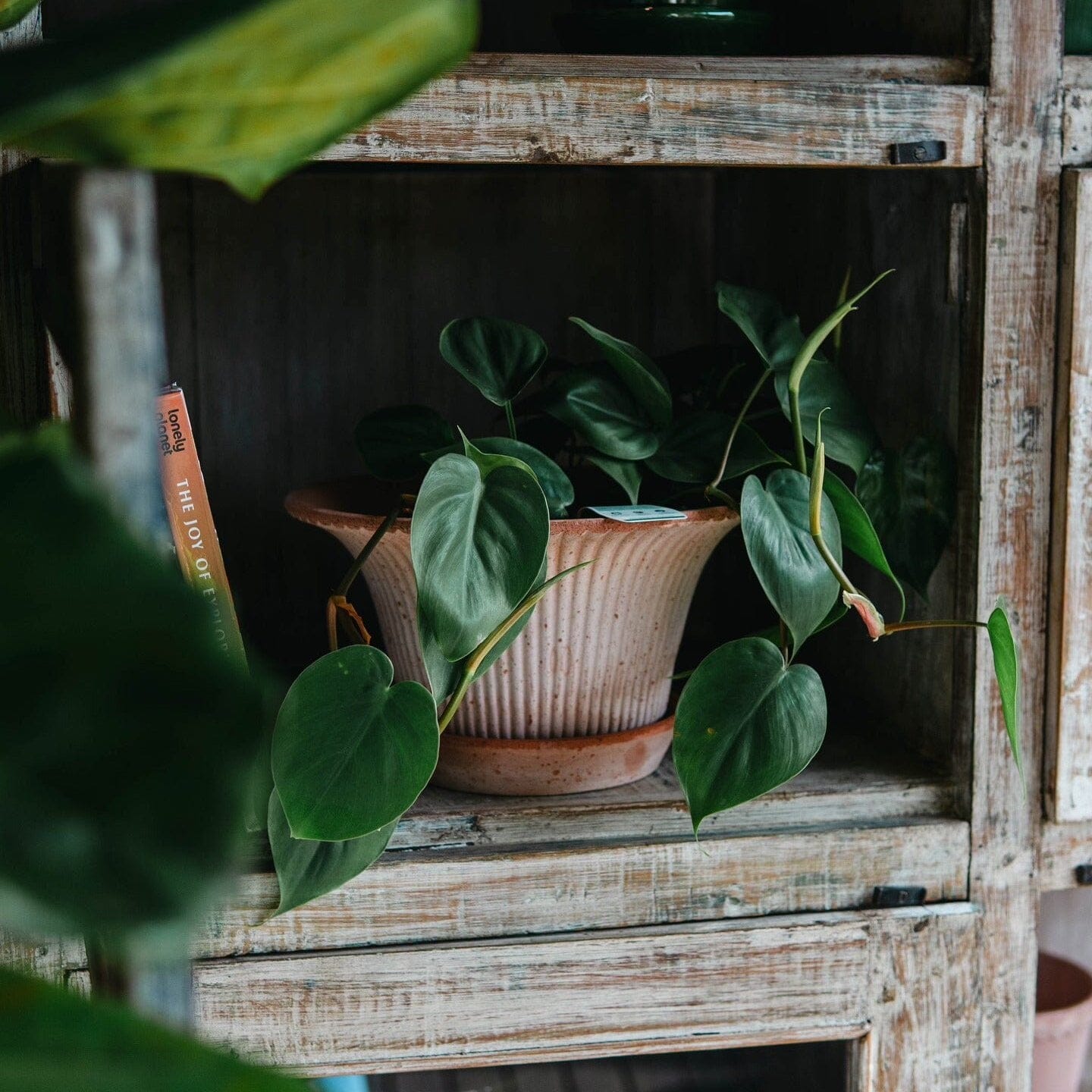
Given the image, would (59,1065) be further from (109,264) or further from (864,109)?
(864,109)

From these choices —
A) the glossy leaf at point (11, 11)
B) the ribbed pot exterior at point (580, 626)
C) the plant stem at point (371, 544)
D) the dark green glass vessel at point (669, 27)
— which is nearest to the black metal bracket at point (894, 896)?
the ribbed pot exterior at point (580, 626)

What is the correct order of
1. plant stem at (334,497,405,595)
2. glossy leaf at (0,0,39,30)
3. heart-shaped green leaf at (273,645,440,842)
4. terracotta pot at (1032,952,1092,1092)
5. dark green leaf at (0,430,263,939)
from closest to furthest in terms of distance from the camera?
dark green leaf at (0,430,263,939) → glossy leaf at (0,0,39,30) → heart-shaped green leaf at (273,645,440,842) → plant stem at (334,497,405,595) → terracotta pot at (1032,952,1092,1092)

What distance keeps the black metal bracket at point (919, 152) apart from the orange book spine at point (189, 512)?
546 mm

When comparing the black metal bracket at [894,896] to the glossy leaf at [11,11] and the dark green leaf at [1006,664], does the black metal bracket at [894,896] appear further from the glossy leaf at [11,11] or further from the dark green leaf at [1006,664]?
the glossy leaf at [11,11]

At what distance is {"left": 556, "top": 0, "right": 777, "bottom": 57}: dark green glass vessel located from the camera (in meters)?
0.95

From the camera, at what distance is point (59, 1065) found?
144mm

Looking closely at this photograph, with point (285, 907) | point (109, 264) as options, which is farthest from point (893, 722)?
point (109, 264)

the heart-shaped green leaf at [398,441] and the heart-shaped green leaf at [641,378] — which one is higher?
the heart-shaped green leaf at [641,378]

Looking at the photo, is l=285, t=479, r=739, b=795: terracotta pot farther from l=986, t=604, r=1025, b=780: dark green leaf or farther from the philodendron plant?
l=986, t=604, r=1025, b=780: dark green leaf

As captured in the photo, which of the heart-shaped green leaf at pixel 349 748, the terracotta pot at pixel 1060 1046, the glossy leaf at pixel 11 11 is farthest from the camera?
the terracotta pot at pixel 1060 1046

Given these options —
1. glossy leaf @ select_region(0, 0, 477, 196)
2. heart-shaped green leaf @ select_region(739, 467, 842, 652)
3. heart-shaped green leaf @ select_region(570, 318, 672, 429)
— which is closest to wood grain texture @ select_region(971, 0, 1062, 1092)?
heart-shaped green leaf @ select_region(739, 467, 842, 652)

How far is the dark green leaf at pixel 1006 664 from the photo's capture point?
0.87 meters

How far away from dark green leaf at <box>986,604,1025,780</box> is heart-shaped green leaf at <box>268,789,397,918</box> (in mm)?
443

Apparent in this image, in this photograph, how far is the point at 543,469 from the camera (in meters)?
0.89
